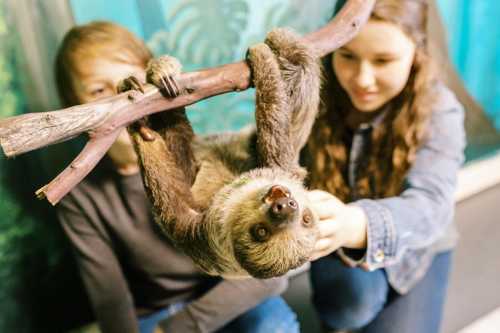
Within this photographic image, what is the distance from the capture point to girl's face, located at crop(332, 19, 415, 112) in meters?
0.97

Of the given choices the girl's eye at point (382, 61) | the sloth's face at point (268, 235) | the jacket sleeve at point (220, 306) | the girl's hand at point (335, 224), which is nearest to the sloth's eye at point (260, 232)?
the sloth's face at point (268, 235)

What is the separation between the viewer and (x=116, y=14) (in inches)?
47.6

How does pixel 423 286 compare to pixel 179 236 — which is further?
pixel 423 286

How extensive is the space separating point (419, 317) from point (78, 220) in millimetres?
1038

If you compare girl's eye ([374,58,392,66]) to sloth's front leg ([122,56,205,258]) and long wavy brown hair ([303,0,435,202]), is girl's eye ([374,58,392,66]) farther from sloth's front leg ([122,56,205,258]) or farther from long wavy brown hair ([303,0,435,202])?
sloth's front leg ([122,56,205,258])

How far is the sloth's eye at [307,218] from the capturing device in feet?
2.36

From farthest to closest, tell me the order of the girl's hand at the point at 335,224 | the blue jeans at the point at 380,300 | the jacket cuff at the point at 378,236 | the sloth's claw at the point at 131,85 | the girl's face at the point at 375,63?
the blue jeans at the point at 380,300, the girl's face at the point at 375,63, the jacket cuff at the point at 378,236, the girl's hand at the point at 335,224, the sloth's claw at the point at 131,85

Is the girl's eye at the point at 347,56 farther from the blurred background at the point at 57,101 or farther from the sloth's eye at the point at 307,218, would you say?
the sloth's eye at the point at 307,218

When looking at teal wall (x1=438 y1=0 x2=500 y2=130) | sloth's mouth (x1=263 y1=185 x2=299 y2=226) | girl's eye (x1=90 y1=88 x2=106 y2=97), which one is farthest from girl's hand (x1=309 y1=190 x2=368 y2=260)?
teal wall (x1=438 y1=0 x2=500 y2=130)

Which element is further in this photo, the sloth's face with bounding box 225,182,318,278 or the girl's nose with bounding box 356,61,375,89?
the girl's nose with bounding box 356,61,375,89

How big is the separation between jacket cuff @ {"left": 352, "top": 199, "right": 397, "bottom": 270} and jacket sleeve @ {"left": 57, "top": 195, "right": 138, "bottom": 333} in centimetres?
72

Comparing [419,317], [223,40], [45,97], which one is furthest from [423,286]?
[45,97]

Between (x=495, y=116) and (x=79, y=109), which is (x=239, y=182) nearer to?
(x=79, y=109)

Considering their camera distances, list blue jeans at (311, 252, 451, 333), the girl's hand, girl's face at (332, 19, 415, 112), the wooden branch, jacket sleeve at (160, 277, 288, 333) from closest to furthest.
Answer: the wooden branch < the girl's hand < girl's face at (332, 19, 415, 112) < jacket sleeve at (160, 277, 288, 333) < blue jeans at (311, 252, 451, 333)
